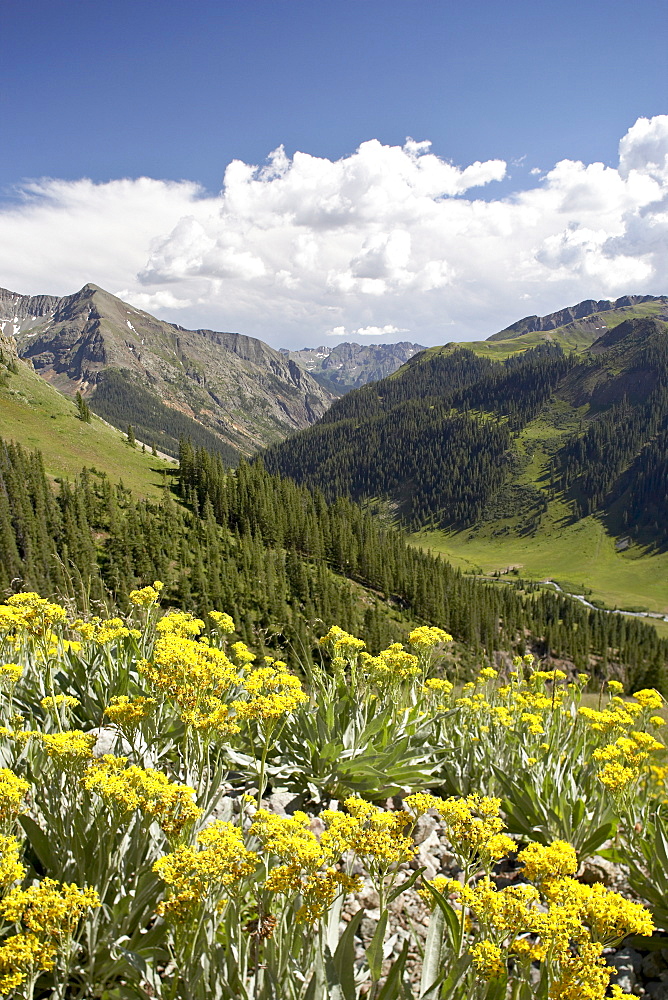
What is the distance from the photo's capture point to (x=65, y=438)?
443 feet

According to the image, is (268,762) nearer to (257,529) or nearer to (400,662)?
(400,662)

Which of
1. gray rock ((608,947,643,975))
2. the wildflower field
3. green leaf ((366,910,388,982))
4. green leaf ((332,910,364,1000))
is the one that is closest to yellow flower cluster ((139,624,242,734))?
the wildflower field

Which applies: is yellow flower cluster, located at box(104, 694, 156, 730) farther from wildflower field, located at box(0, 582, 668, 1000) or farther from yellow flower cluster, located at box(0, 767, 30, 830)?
yellow flower cluster, located at box(0, 767, 30, 830)

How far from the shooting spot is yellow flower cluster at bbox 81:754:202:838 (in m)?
3.62

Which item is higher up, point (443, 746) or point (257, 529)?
point (443, 746)

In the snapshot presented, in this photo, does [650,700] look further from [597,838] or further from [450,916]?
[450,916]

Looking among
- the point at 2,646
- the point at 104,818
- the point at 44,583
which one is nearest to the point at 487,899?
the point at 104,818

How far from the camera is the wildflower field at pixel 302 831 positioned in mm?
3068

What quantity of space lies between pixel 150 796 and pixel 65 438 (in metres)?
150

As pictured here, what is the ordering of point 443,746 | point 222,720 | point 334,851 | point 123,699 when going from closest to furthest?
1. point 334,851
2. point 222,720
3. point 123,699
4. point 443,746

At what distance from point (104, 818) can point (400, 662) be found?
459 centimetres

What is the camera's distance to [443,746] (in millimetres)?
7496

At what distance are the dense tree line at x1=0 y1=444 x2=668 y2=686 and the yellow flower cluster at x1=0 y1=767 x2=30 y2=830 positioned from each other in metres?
68.7

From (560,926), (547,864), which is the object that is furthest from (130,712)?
(560,926)
